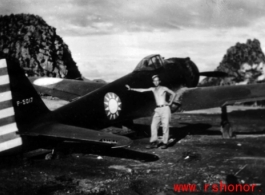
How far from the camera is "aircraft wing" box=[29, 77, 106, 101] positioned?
10961 millimetres

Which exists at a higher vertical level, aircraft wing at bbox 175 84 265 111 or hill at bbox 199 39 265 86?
hill at bbox 199 39 265 86

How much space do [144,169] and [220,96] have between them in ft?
13.9

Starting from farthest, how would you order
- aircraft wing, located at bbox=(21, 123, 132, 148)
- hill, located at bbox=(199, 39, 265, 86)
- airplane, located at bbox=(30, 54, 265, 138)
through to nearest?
hill, located at bbox=(199, 39, 265, 86) → airplane, located at bbox=(30, 54, 265, 138) → aircraft wing, located at bbox=(21, 123, 132, 148)

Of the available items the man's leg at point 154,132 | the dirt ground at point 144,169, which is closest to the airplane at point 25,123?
the dirt ground at point 144,169

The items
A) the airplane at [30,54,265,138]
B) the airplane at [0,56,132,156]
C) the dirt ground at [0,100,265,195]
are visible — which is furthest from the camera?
the airplane at [30,54,265,138]

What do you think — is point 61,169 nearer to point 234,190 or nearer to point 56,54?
point 234,190

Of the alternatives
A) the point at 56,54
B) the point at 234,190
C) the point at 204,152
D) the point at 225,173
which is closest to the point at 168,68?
the point at 204,152

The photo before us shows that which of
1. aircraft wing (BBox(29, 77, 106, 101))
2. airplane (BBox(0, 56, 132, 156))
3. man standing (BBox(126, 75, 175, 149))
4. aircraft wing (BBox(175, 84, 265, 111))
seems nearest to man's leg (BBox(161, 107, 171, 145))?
man standing (BBox(126, 75, 175, 149))

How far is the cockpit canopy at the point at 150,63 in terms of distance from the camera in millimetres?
8562

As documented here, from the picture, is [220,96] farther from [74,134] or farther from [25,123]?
[25,123]

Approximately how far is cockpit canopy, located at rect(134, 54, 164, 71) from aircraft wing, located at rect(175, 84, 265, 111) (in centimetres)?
126

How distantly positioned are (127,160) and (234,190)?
2.36 meters

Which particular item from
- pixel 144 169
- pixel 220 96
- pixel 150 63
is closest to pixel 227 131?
pixel 220 96

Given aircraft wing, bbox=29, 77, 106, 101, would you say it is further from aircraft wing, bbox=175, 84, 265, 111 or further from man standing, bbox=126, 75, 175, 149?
man standing, bbox=126, 75, 175, 149
